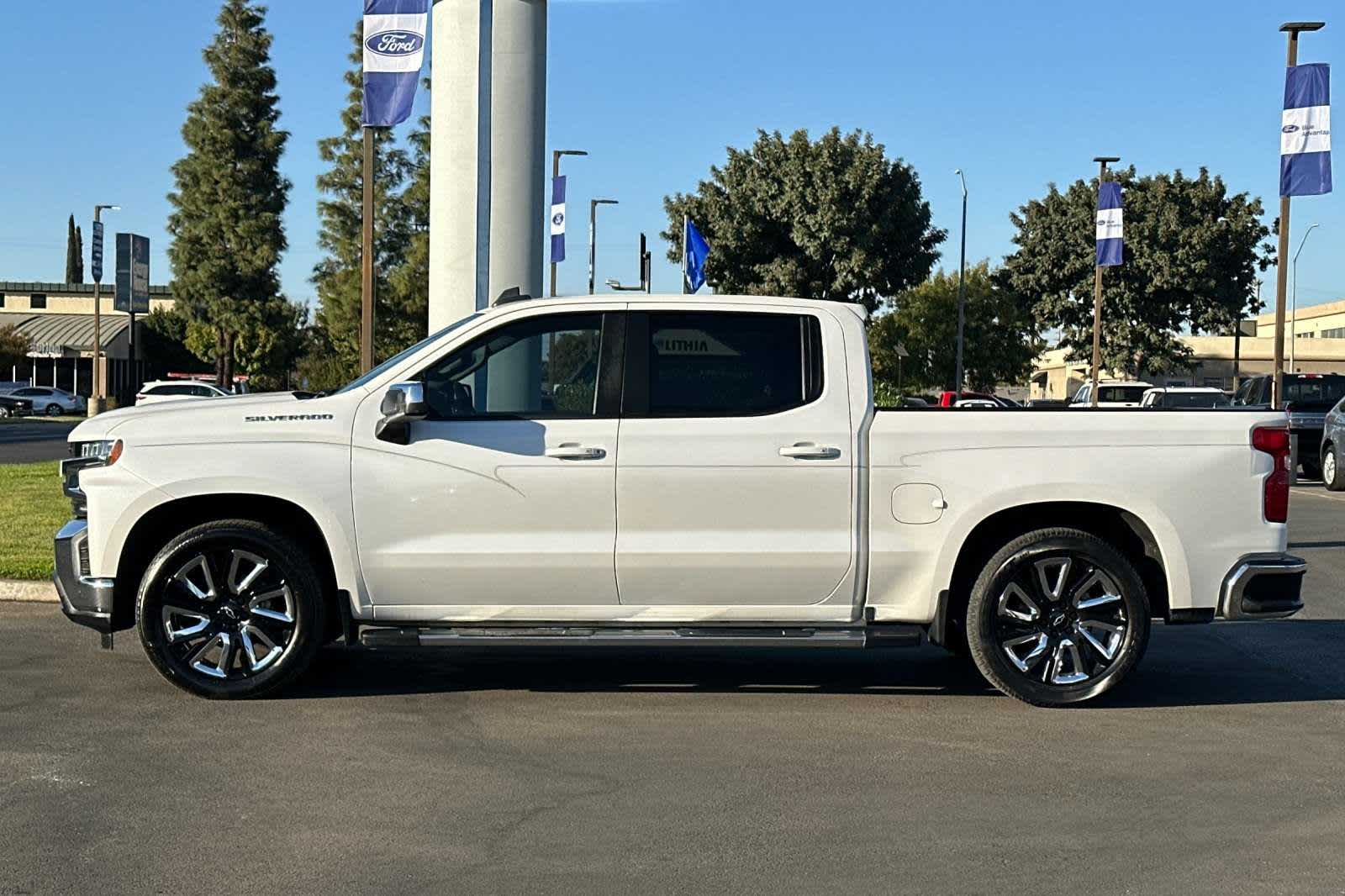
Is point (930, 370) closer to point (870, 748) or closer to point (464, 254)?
point (464, 254)

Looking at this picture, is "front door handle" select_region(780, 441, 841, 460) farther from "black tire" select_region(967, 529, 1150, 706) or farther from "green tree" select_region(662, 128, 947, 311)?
"green tree" select_region(662, 128, 947, 311)

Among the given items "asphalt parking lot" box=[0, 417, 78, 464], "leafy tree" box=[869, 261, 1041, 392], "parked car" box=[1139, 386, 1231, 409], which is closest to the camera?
"parked car" box=[1139, 386, 1231, 409]

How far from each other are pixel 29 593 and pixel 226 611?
3.99 m

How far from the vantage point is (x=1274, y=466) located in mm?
7418

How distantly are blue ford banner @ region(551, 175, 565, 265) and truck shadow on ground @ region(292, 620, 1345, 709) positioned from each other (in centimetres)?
2000

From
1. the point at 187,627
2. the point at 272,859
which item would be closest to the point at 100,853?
the point at 272,859

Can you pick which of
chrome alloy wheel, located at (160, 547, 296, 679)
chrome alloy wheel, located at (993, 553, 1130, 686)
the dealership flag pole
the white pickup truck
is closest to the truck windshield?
the white pickup truck

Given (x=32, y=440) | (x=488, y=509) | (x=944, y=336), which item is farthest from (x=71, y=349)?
(x=488, y=509)

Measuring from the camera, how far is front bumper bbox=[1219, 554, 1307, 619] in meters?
7.41

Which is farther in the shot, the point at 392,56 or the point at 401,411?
the point at 392,56

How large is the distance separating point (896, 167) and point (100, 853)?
166 ft

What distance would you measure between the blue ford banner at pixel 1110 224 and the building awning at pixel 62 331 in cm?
5780

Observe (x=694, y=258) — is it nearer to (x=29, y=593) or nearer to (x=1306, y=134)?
(x=1306, y=134)

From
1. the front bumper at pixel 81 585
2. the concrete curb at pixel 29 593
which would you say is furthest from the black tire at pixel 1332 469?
the front bumper at pixel 81 585
